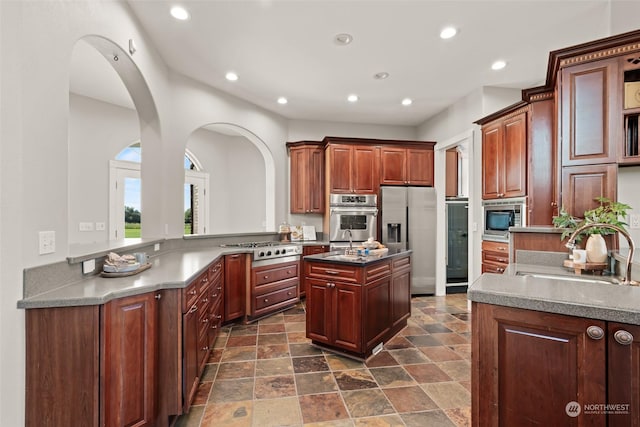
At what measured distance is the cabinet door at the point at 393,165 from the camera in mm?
5051

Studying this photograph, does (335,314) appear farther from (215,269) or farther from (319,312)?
(215,269)

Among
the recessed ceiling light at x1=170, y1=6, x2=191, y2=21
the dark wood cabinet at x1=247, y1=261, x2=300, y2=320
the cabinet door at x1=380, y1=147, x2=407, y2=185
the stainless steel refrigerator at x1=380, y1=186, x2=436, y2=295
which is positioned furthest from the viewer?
the cabinet door at x1=380, y1=147, x2=407, y2=185

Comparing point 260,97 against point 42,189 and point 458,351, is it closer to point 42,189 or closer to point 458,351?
point 42,189

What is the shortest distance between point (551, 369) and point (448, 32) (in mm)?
2970

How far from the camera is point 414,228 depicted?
4.92m

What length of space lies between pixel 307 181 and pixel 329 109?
49.8 inches

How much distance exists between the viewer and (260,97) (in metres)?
4.50

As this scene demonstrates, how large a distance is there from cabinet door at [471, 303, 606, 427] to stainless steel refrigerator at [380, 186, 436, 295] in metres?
3.73

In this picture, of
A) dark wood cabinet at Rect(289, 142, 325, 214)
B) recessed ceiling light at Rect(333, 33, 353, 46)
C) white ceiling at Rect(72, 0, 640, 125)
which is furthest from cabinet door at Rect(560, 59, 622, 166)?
dark wood cabinet at Rect(289, 142, 325, 214)

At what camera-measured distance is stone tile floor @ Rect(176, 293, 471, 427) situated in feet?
6.39

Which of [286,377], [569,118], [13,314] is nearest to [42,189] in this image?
[13,314]

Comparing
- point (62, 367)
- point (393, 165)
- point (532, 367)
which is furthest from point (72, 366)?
point (393, 165)

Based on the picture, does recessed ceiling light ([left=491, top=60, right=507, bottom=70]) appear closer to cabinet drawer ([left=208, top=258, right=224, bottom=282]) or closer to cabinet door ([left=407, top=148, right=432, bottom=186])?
cabinet door ([left=407, top=148, right=432, bottom=186])

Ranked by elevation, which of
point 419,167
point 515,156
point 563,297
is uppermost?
point 419,167
